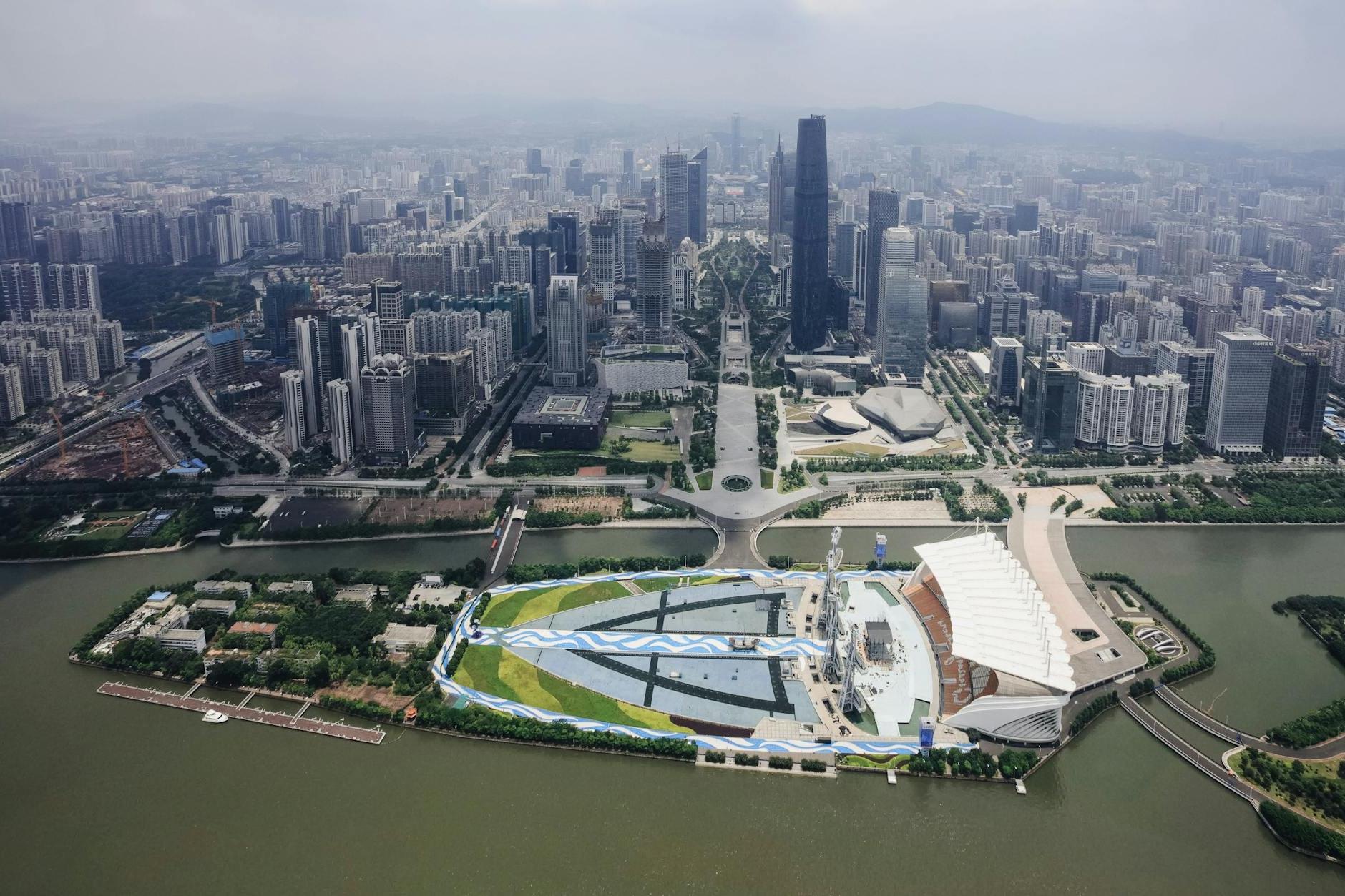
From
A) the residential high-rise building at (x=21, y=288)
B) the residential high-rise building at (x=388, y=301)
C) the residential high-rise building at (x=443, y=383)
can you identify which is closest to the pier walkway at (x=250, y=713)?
the residential high-rise building at (x=443, y=383)

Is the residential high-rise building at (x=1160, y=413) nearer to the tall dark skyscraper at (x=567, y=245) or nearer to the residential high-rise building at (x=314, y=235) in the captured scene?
the tall dark skyscraper at (x=567, y=245)

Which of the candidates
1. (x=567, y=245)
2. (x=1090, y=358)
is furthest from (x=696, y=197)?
(x=1090, y=358)

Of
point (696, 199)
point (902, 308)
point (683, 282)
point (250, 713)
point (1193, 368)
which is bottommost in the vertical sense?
point (250, 713)

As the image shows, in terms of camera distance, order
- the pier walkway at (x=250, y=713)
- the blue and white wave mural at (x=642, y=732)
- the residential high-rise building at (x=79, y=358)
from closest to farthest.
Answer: the blue and white wave mural at (x=642, y=732) < the pier walkway at (x=250, y=713) < the residential high-rise building at (x=79, y=358)

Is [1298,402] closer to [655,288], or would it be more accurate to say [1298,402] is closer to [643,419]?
[643,419]

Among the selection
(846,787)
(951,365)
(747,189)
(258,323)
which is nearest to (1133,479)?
(951,365)
